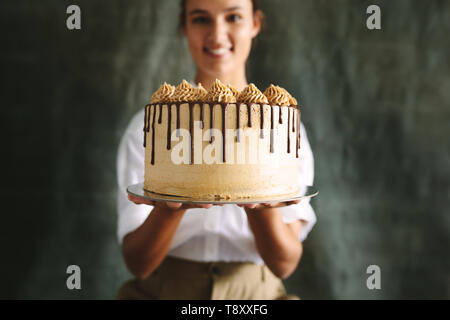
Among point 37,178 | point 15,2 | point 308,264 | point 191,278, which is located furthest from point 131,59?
point 308,264

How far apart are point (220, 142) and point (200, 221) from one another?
0.55 metres

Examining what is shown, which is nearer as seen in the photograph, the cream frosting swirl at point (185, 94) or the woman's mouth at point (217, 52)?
the cream frosting swirl at point (185, 94)

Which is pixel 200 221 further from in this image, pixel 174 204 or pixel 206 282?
pixel 174 204

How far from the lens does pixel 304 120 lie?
2428 mm

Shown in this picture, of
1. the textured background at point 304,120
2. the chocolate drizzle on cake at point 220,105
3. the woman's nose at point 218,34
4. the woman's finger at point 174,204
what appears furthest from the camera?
the textured background at point 304,120

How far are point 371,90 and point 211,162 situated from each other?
Result: 1.56 meters

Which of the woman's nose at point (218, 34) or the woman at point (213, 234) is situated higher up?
the woman's nose at point (218, 34)

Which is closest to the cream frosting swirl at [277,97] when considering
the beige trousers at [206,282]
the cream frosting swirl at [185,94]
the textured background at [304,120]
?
the cream frosting swirl at [185,94]

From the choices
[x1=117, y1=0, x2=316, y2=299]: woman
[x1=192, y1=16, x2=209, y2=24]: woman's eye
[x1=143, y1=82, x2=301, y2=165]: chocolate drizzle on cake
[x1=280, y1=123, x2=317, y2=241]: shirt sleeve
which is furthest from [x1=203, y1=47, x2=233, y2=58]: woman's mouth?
[x1=280, y1=123, x2=317, y2=241]: shirt sleeve

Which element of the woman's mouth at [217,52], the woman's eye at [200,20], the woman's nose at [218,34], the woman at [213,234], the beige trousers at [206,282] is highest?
the woman's eye at [200,20]

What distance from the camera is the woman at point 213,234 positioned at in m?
1.61

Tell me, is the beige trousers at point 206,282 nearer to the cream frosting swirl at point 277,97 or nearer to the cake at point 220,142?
the cake at point 220,142

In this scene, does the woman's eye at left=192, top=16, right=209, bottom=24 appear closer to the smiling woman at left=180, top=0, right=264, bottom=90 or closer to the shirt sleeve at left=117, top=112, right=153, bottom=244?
the smiling woman at left=180, top=0, right=264, bottom=90

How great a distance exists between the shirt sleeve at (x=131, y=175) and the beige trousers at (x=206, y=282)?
0.78 ft
